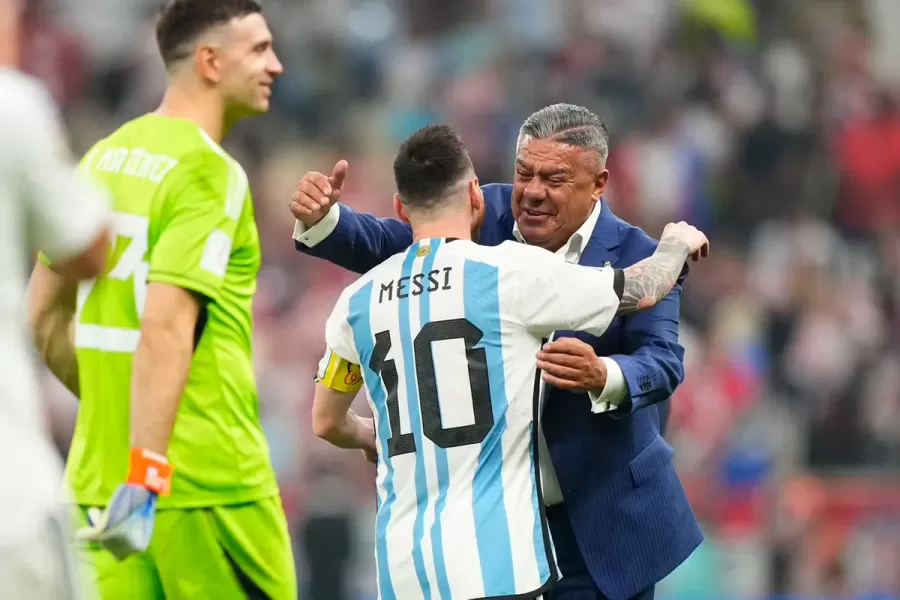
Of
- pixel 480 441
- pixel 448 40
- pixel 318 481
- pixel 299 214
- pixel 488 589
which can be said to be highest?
pixel 448 40

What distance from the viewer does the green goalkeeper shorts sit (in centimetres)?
412

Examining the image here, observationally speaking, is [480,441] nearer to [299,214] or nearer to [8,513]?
[299,214]

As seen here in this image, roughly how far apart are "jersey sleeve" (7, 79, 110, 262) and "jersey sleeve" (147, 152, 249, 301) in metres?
1.15

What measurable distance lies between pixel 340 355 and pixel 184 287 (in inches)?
18.0

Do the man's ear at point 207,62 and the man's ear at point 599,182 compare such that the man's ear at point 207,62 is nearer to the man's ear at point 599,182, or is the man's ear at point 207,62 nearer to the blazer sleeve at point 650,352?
the man's ear at point 599,182

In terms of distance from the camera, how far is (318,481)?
9.42 metres

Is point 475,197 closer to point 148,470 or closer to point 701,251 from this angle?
point 701,251

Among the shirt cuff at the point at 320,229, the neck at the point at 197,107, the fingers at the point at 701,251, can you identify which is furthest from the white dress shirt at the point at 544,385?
the neck at the point at 197,107

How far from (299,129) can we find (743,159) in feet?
11.9

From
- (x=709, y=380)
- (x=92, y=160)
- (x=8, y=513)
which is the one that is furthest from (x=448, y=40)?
(x=8, y=513)

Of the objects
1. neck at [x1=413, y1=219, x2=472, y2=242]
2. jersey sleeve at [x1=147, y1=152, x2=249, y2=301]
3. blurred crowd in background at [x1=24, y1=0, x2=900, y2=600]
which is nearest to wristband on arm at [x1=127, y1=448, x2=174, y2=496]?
jersey sleeve at [x1=147, y1=152, x2=249, y2=301]

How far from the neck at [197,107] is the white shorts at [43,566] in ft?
6.03

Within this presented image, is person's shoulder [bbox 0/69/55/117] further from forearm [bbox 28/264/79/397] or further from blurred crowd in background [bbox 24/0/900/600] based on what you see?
blurred crowd in background [bbox 24/0/900/600]

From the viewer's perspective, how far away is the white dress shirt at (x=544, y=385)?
12.4 ft
